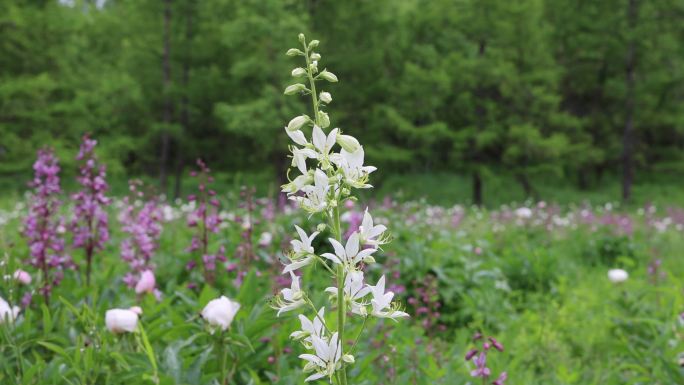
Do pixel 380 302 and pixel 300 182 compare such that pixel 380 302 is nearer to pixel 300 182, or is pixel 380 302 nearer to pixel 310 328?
pixel 310 328

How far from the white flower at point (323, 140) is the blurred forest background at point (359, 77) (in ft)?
43.7

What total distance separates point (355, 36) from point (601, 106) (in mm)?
9688

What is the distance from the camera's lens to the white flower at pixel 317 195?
147cm

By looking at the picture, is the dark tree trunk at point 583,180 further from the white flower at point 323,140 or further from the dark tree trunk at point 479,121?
the white flower at point 323,140

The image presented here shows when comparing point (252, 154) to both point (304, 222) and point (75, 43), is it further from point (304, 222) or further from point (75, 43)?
point (304, 222)

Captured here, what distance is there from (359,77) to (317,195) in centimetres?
1652

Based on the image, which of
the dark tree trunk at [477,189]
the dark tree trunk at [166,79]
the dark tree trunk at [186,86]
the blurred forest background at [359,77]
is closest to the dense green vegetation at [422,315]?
the blurred forest background at [359,77]

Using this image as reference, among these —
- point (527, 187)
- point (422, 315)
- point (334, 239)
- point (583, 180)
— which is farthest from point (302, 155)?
point (583, 180)

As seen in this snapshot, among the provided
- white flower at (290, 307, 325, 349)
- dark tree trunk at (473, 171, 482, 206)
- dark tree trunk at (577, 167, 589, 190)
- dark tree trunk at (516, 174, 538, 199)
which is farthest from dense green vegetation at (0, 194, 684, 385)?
dark tree trunk at (577, 167, 589, 190)

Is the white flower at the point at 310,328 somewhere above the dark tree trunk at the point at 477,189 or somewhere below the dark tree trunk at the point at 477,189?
below

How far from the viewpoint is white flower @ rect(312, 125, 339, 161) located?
1524 mm

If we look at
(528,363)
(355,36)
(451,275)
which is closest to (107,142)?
(355,36)

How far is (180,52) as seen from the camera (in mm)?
17703

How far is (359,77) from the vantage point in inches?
696
